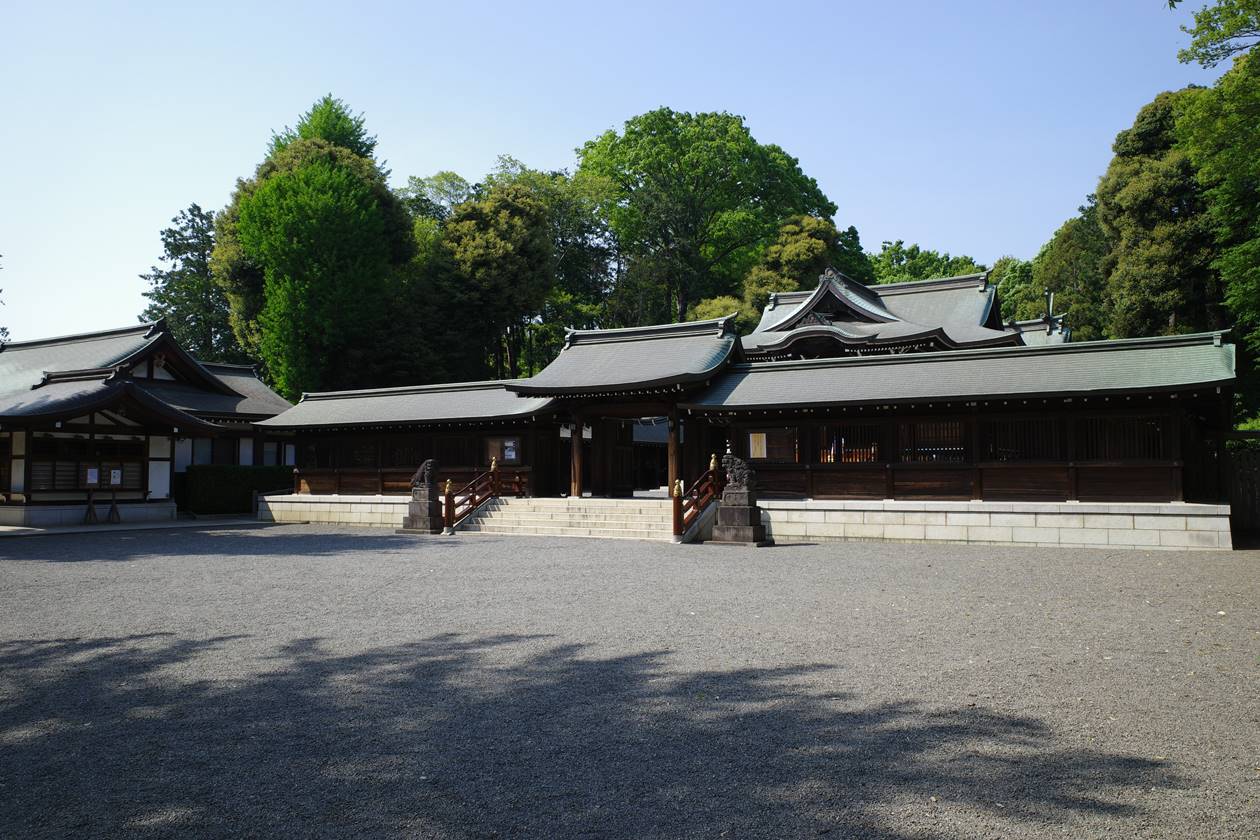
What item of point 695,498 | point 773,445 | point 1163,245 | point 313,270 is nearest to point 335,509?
point 695,498

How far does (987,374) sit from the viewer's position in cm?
1961

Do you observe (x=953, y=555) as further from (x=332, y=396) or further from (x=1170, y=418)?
(x=332, y=396)

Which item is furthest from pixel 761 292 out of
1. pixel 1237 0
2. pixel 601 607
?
pixel 601 607

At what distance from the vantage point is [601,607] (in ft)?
34.1

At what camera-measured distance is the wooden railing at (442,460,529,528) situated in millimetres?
22469

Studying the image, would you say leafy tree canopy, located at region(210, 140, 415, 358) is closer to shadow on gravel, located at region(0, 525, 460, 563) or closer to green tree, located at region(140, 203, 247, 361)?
green tree, located at region(140, 203, 247, 361)

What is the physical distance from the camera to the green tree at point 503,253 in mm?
43219

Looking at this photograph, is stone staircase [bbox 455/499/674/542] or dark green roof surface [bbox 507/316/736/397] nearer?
stone staircase [bbox 455/499/674/542]

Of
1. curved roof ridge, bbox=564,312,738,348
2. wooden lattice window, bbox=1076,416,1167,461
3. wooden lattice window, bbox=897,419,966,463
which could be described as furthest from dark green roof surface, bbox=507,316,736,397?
wooden lattice window, bbox=1076,416,1167,461

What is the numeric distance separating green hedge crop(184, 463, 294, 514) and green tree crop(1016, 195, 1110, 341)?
36.5 meters

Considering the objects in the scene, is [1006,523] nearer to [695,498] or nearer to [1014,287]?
[695,498]

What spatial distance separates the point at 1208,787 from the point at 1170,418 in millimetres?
15608

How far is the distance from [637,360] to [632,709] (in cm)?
1885

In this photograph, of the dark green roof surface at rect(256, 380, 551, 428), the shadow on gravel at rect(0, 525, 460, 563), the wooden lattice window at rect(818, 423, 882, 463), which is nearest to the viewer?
the shadow on gravel at rect(0, 525, 460, 563)
